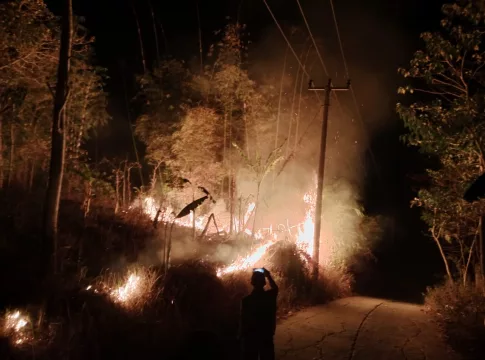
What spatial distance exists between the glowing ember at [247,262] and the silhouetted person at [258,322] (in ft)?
18.6

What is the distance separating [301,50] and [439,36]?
11706 mm

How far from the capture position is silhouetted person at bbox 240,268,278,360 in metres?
6.08

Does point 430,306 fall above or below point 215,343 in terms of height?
below

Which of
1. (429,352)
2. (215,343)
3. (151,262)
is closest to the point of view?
(215,343)

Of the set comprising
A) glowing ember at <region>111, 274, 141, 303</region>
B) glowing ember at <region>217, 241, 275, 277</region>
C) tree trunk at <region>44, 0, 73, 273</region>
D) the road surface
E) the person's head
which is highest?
tree trunk at <region>44, 0, 73, 273</region>

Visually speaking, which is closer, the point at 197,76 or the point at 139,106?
the point at 197,76

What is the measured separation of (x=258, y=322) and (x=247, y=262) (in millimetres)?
8097

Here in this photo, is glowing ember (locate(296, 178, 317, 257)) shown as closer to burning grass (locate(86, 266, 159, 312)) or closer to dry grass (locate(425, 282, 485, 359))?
dry grass (locate(425, 282, 485, 359))

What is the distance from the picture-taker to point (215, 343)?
4.10 meters

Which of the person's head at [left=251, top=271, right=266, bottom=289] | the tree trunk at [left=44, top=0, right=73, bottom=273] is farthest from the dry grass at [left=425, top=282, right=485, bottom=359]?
the tree trunk at [left=44, top=0, right=73, bottom=273]

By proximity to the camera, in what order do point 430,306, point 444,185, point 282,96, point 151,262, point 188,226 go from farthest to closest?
point 282,96 → point 188,226 → point 430,306 → point 444,185 → point 151,262

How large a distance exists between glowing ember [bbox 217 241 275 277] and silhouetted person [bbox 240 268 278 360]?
5.66m

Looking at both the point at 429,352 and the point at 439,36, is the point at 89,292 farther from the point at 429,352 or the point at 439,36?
the point at 439,36

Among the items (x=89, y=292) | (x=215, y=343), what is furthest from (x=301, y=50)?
(x=215, y=343)
